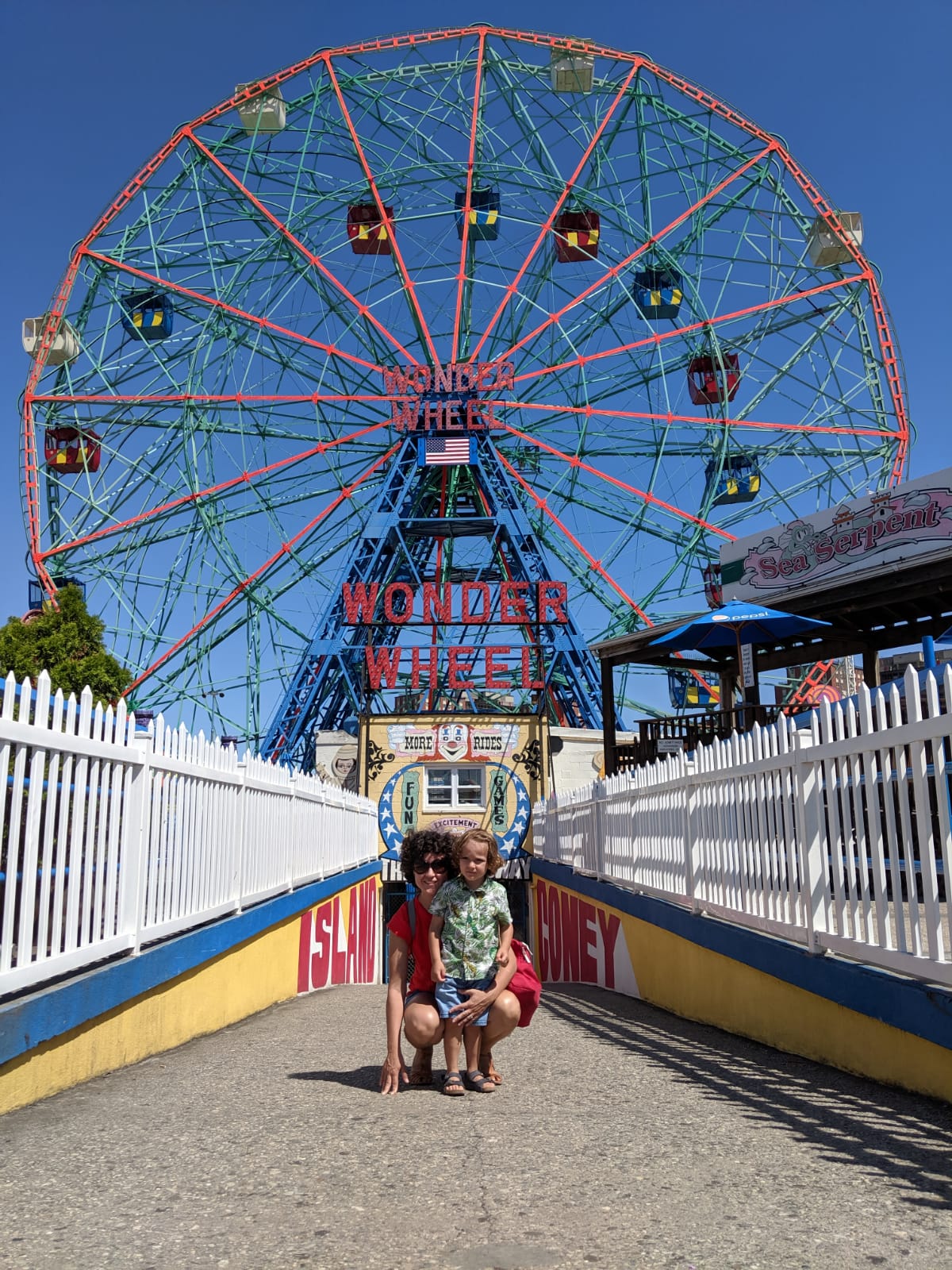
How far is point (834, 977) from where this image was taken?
14.4 ft

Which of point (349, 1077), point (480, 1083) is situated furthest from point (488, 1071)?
point (349, 1077)

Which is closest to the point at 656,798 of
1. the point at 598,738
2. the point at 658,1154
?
the point at 658,1154

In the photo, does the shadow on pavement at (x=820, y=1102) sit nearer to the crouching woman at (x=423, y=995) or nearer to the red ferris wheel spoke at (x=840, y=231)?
the crouching woman at (x=423, y=995)

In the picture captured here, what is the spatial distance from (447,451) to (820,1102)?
82.9 ft

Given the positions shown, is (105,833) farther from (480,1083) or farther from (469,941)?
(480,1083)

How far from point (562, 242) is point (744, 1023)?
88.6 ft

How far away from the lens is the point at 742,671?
1195cm

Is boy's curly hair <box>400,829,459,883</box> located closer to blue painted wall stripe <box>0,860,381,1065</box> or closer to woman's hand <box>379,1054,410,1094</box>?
woman's hand <box>379,1054,410,1094</box>

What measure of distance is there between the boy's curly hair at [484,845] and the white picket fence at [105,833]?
1436 mm

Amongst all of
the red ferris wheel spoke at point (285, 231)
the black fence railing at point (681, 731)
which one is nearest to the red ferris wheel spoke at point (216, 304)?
the red ferris wheel spoke at point (285, 231)

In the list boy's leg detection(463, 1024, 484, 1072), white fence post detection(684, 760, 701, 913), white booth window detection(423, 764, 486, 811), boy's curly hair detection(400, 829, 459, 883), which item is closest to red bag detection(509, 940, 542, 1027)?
boy's leg detection(463, 1024, 484, 1072)

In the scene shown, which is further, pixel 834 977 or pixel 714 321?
pixel 714 321

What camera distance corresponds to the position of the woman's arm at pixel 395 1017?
4305 millimetres

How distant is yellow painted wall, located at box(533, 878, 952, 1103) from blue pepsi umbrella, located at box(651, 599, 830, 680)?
3570 millimetres
